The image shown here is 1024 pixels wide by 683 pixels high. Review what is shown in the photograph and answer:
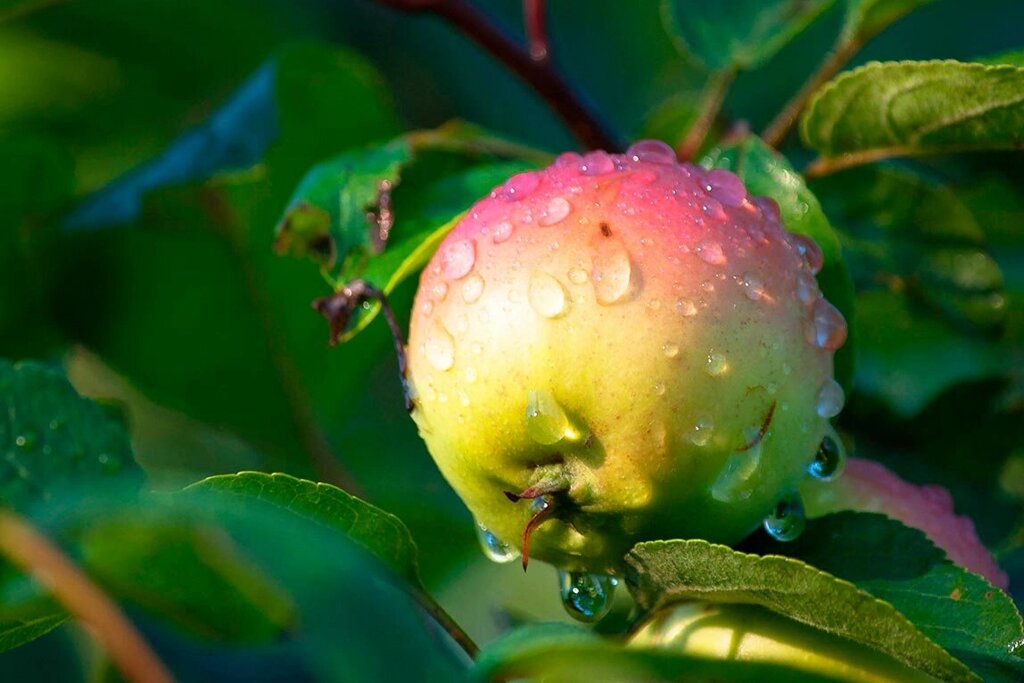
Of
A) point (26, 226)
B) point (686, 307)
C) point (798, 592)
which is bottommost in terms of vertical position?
point (26, 226)

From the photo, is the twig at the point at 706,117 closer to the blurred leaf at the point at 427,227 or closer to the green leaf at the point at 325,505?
the blurred leaf at the point at 427,227

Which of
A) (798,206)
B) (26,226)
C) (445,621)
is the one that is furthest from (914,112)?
(26,226)

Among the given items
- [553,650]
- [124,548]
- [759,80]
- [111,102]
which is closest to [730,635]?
[553,650]

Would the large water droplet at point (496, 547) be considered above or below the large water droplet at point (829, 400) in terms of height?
below

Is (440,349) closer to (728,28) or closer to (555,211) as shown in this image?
(555,211)

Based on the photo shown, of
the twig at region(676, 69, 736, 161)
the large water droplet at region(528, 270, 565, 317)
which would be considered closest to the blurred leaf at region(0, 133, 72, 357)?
the twig at region(676, 69, 736, 161)

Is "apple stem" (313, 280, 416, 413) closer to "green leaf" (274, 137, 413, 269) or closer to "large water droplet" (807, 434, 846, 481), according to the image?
"green leaf" (274, 137, 413, 269)

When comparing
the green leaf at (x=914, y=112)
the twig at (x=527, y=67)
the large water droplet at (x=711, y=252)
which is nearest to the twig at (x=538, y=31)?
the twig at (x=527, y=67)
